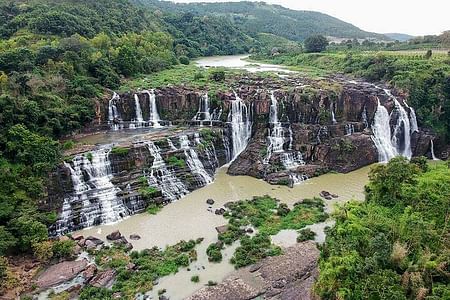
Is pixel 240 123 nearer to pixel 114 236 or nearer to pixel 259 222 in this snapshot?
pixel 259 222

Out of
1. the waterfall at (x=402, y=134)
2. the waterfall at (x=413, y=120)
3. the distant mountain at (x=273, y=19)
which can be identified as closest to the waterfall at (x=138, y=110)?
the waterfall at (x=402, y=134)

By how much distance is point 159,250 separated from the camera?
20.7 m

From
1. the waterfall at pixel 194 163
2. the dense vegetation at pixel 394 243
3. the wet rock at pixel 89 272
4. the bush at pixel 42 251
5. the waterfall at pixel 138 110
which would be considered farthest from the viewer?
the waterfall at pixel 138 110

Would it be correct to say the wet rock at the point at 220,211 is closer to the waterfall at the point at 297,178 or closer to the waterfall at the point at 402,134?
the waterfall at the point at 297,178

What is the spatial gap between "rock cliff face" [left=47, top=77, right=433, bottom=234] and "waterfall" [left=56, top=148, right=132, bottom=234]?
6cm

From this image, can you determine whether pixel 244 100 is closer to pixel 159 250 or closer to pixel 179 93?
pixel 179 93

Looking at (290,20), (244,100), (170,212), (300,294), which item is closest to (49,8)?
(244,100)

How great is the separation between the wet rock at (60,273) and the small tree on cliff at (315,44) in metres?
59.2

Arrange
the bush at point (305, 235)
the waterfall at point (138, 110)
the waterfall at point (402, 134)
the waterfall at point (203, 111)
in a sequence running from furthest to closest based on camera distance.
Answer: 1. the waterfall at point (203, 111)
2. the waterfall at point (138, 110)
3. the waterfall at point (402, 134)
4. the bush at point (305, 235)

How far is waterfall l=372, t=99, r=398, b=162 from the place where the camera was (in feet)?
112

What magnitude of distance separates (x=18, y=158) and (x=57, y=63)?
14.4 meters

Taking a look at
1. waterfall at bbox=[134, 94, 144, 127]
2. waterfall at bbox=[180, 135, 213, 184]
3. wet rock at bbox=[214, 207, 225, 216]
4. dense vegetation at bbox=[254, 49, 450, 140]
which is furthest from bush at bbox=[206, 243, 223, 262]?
dense vegetation at bbox=[254, 49, 450, 140]

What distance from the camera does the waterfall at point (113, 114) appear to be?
113 feet

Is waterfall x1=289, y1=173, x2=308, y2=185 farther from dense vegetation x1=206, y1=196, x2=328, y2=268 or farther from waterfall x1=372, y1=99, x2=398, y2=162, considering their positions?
waterfall x1=372, y1=99, x2=398, y2=162
